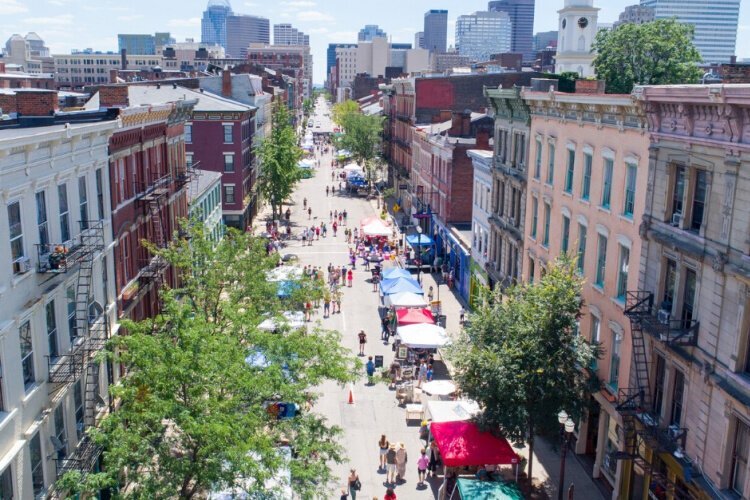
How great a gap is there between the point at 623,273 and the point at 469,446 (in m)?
7.58

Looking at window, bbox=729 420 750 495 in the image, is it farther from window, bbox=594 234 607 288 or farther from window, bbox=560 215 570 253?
window, bbox=560 215 570 253

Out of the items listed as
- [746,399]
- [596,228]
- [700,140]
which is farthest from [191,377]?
[596,228]

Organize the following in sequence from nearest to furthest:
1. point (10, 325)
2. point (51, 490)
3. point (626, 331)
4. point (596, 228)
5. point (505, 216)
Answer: point (10, 325) → point (51, 490) → point (626, 331) → point (596, 228) → point (505, 216)

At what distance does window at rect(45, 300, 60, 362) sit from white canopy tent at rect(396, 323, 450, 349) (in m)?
18.1

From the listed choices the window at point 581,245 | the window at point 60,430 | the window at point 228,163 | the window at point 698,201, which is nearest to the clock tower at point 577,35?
the window at point 228,163

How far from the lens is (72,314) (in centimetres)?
2066

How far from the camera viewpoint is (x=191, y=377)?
1642 centimetres

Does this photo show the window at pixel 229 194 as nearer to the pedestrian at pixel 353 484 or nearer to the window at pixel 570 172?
the window at pixel 570 172

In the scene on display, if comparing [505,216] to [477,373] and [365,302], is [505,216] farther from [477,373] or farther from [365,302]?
[477,373]

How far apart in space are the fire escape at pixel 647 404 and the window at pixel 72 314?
15751 mm

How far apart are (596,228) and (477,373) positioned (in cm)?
696

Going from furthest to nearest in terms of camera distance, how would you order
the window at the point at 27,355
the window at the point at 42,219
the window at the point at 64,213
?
the window at the point at 64,213
the window at the point at 42,219
the window at the point at 27,355

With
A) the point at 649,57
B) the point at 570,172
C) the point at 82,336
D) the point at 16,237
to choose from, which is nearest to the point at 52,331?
the point at 82,336

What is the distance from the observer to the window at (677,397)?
66.7 feet
